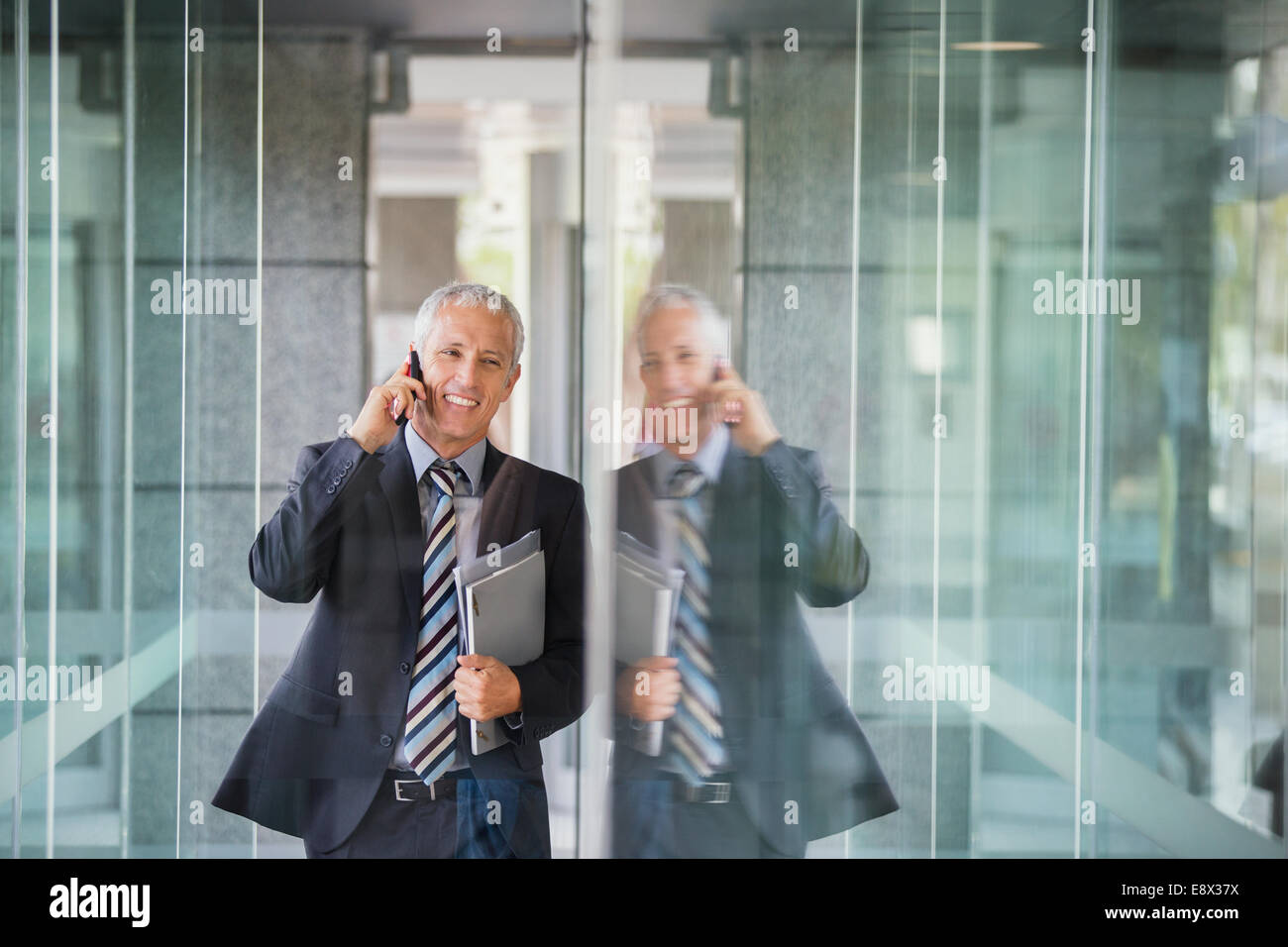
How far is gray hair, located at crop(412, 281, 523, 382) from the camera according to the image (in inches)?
111

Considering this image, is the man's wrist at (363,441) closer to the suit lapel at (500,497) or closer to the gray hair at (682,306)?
the suit lapel at (500,497)

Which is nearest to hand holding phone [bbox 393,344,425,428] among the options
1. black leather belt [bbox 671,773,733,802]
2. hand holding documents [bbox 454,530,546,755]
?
hand holding documents [bbox 454,530,546,755]

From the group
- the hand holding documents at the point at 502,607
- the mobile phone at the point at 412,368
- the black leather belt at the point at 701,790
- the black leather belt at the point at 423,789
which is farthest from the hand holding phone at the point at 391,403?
the black leather belt at the point at 701,790

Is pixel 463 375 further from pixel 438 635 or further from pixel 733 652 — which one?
pixel 733 652

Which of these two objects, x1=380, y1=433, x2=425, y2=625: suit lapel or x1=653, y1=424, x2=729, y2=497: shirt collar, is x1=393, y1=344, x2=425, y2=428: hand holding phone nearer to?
x1=380, y1=433, x2=425, y2=625: suit lapel

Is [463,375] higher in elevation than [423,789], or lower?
higher

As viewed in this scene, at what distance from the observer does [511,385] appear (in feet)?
9.32

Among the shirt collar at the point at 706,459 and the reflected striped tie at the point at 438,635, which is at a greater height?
the shirt collar at the point at 706,459

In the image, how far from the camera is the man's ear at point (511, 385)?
9.31 feet

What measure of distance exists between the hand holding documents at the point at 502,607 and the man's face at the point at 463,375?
0.26 meters

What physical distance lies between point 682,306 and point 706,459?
34 cm

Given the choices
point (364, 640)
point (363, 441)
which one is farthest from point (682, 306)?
point (364, 640)
